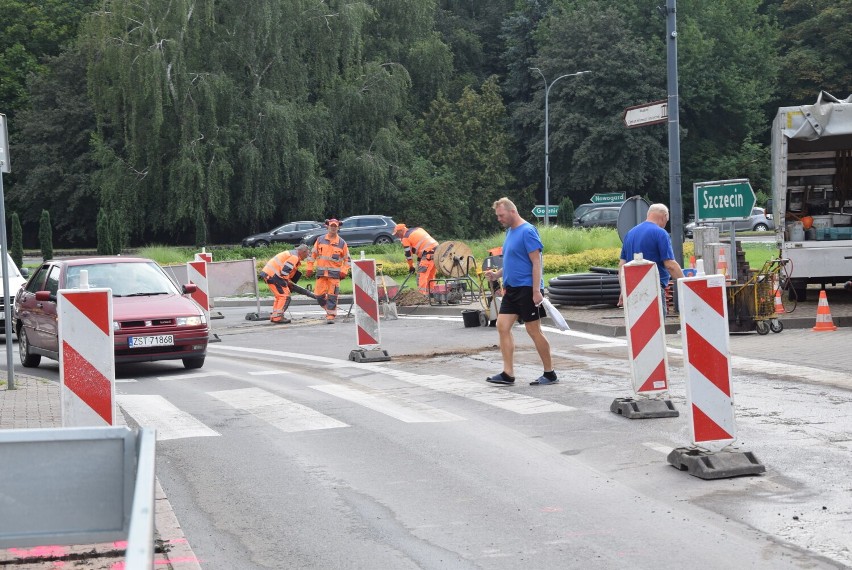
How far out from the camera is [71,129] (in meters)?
64.6

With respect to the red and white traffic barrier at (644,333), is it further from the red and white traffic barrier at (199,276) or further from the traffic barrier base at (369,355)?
the red and white traffic barrier at (199,276)

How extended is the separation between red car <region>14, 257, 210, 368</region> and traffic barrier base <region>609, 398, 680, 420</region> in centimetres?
662

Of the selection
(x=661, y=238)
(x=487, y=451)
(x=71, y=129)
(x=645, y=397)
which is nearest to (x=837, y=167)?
(x=661, y=238)

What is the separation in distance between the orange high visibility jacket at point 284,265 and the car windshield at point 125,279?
6881 mm

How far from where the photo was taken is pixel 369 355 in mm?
15680

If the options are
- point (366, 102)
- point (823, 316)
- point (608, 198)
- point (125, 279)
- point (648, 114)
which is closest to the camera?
point (125, 279)

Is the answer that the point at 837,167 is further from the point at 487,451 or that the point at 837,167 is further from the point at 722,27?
the point at 722,27

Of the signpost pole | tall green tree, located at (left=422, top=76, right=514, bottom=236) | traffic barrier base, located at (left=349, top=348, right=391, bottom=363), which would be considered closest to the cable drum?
the signpost pole

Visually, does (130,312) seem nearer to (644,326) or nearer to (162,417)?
(162,417)

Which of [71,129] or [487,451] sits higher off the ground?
[71,129]

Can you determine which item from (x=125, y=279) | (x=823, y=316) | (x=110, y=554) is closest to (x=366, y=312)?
(x=125, y=279)

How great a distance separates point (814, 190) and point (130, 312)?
1365 centimetres

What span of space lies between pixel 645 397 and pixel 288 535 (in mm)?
4732

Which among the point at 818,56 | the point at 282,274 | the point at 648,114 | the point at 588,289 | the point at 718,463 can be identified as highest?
the point at 818,56
